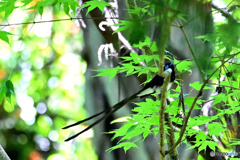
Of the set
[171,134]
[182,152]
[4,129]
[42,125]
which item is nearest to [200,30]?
[171,134]

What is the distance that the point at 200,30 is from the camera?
52 cm

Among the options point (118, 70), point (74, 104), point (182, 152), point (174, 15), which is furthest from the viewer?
point (74, 104)

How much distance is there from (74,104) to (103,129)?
0.83 m

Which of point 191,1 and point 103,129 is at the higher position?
point 191,1

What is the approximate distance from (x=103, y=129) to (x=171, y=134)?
1221 mm

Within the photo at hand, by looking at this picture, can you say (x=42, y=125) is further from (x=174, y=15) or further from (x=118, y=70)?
(x=174, y=15)

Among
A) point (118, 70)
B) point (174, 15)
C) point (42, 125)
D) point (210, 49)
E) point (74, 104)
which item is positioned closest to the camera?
point (174, 15)

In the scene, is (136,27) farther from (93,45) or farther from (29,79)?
(29,79)

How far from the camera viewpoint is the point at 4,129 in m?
2.67

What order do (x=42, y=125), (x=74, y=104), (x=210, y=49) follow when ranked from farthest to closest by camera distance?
A: (x=74, y=104), (x=42, y=125), (x=210, y=49)

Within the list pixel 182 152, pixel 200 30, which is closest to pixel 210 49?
pixel 200 30

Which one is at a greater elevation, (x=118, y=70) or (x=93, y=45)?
(x=93, y=45)

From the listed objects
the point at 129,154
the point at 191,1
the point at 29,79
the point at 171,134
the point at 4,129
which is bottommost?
the point at 129,154

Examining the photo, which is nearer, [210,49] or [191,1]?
[191,1]
